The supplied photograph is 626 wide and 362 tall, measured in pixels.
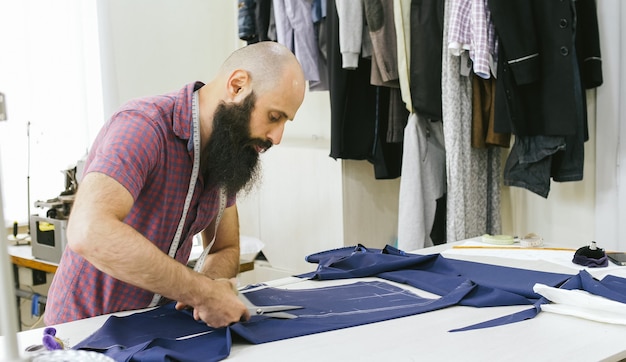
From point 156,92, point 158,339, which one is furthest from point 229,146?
point 156,92

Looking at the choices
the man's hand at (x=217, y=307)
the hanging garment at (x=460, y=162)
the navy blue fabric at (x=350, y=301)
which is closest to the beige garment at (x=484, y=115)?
the hanging garment at (x=460, y=162)

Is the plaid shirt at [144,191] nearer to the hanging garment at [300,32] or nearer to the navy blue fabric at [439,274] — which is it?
the navy blue fabric at [439,274]

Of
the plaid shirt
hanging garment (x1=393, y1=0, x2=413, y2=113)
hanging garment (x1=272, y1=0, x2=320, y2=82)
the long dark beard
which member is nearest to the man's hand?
the plaid shirt

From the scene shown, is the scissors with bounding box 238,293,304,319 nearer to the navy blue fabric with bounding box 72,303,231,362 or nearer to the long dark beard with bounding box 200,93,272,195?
the navy blue fabric with bounding box 72,303,231,362

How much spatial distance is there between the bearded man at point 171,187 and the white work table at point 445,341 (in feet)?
0.47

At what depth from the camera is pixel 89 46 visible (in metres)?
4.03

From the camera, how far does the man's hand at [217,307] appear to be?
1490 mm

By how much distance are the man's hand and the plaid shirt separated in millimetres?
288

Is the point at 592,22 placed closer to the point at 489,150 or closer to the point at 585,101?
the point at 585,101

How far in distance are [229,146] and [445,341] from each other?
2.43 feet

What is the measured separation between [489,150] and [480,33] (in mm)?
616

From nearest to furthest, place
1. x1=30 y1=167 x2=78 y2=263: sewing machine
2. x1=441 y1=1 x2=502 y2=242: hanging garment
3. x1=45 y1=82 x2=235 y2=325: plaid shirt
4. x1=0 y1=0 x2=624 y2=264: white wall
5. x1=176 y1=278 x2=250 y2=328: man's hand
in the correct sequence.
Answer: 1. x1=176 y1=278 x2=250 y2=328: man's hand
2. x1=45 y1=82 x2=235 y2=325: plaid shirt
3. x1=30 y1=167 x2=78 y2=263: sewing machine
4. x1=441 y1=1 x2=502 y2=242: hanging garment
5. x1=0 y1=0 x2=624 y2=264: white wall

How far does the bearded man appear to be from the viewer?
1502 millimetres

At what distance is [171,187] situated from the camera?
178 centimetres
